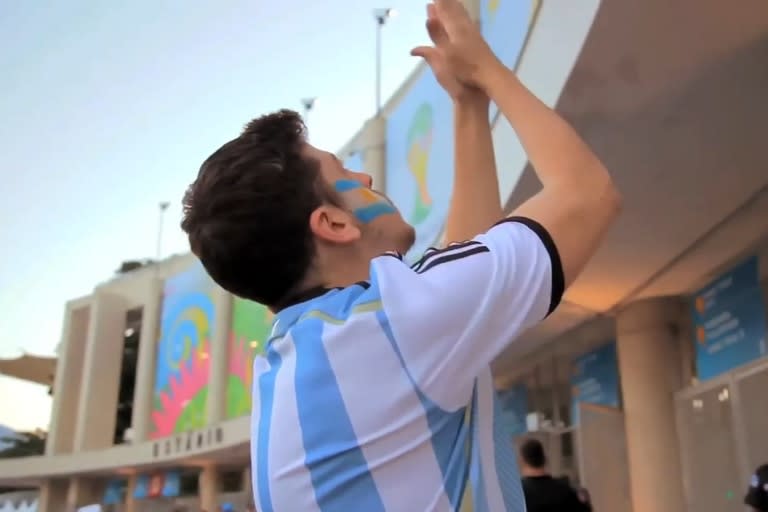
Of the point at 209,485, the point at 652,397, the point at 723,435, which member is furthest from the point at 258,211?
the point at 209,485

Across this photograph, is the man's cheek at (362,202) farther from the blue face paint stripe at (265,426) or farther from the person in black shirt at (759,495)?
the person in black shirt at (759,495)

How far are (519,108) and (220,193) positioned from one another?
35cm

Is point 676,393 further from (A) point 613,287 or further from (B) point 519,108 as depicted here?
(B) point 519,108

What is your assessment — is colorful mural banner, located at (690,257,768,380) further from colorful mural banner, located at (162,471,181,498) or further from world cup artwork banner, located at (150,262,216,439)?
colorful mural banner, located at (162,471,181,498)

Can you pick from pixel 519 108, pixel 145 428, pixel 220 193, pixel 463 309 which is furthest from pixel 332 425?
pixel 145 428

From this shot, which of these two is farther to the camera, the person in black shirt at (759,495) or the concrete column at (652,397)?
A: the concrete column at (652,397)

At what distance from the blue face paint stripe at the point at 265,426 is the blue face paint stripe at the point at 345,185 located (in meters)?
0.21

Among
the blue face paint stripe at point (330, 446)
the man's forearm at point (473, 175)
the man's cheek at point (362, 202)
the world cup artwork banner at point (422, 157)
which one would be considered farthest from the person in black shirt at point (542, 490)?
the blue face paint stripe at point (330, 446)

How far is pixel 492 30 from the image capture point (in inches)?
259

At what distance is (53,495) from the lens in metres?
24.5

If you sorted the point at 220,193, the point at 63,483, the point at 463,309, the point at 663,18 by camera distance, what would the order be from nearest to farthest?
1. the point at 463,309
2. the point at 220,193
3. the point at 663,18
4. the point at 63,483

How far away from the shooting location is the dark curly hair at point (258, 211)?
944 mm

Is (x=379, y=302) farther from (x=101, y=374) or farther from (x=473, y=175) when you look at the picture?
(x=101, y=374)

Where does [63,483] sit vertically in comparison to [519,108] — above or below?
above
